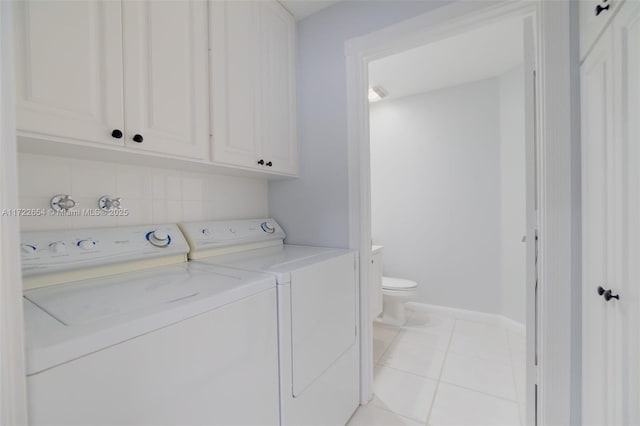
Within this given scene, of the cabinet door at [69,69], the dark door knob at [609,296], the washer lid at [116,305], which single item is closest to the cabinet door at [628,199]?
the dark door knob at [609,296]

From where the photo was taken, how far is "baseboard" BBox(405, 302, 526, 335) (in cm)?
248

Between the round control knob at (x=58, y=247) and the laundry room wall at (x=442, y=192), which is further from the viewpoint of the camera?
the laundry room wall at (x=442, y=192)

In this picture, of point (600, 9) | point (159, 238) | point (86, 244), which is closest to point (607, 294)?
point (600, 9)

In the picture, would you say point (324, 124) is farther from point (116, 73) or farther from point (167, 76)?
point (116, 73)

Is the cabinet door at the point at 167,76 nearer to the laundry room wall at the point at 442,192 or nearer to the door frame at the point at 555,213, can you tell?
the door frame at the point at 555,213

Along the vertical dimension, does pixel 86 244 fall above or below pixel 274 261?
above

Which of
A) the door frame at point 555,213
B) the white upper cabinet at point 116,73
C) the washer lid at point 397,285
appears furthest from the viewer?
the washer lid at point 397,285

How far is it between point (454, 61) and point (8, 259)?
118 inches

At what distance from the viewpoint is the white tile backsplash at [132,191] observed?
1.00 metres

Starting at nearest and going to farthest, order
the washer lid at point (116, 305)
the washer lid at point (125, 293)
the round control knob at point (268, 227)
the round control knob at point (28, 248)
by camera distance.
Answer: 1. the washer lid at point (116, 305)
2. the washer lid at point (125, 293)
3. the round control knob at point (28, 248)
4. the round control knob at point (268, 227)

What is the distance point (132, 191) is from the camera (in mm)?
1277

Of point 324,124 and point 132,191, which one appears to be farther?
point 324,124

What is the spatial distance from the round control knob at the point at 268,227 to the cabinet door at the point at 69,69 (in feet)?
3.24

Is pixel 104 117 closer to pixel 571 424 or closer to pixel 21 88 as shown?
pixel 21 88
